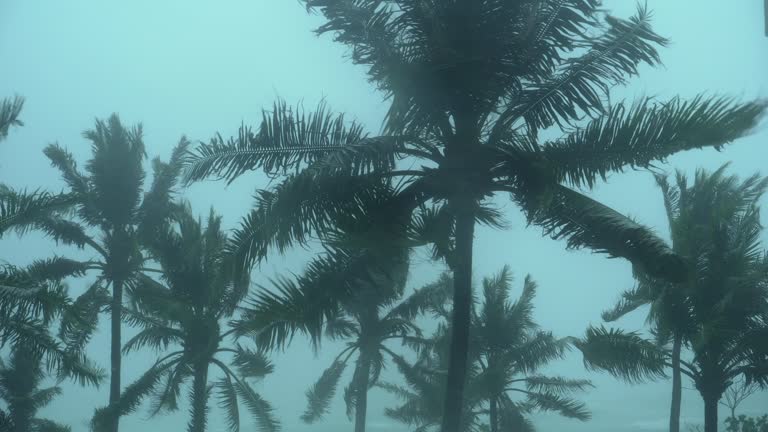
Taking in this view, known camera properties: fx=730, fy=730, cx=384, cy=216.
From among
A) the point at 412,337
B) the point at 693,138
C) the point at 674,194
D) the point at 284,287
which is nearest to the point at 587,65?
the point at 693,138

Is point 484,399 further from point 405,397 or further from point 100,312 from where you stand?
point 100,312

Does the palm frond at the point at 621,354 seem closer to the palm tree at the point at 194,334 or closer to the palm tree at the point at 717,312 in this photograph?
the palm tree at the point at 717,312

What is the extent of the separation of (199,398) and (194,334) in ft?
4.84

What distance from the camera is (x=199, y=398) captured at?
15453 mm

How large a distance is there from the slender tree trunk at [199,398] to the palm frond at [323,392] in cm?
635

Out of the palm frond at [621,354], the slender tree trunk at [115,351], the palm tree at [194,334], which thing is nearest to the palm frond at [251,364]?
the palm tree at [194,334]

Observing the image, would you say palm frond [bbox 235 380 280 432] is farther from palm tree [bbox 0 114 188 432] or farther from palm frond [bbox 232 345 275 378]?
palm tree [bbox 0 114 188 432]

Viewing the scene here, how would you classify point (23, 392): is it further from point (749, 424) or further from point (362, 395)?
point (749, 424)

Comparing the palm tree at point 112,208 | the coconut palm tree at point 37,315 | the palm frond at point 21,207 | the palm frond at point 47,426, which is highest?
the palm tree at point 112,208

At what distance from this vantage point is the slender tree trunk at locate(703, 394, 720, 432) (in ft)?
41.2

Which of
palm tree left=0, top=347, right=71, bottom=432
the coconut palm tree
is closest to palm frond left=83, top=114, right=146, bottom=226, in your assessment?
palm tree left=0, top=347, right=71, bottom=432

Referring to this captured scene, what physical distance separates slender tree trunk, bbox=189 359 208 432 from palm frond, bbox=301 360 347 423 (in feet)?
20.8

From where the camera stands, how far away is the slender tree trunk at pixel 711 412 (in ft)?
41.2

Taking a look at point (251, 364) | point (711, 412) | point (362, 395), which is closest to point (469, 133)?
point (711, 412)
